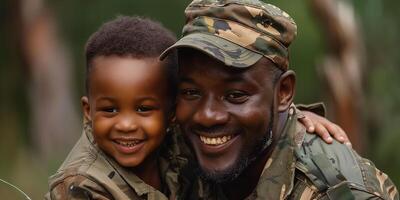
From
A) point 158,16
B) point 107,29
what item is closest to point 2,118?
point 158,16

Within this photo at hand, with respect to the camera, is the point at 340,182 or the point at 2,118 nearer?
the point at 340,182

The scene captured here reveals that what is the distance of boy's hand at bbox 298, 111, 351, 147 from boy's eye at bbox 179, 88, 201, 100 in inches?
22.3

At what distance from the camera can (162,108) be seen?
3945 millimetres

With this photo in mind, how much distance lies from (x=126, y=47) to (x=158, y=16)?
7.16 m

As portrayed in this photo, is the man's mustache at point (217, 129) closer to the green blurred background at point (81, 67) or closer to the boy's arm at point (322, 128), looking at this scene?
the boy's arm at point (322, 128)

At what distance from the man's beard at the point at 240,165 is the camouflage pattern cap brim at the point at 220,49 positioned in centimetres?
26

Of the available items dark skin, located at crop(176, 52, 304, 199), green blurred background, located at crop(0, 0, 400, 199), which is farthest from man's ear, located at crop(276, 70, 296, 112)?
green blurred background, located at crop(0, 0, 400, 199)

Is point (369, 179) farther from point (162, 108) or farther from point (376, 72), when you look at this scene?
point (376, 72)

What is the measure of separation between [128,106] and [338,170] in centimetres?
84

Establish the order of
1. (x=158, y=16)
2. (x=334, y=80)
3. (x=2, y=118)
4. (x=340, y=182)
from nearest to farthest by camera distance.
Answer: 1. (x=340, y=182)
2. (x=334, y=80)
3. (x=158, y=16)
4. (x=2, y=118)

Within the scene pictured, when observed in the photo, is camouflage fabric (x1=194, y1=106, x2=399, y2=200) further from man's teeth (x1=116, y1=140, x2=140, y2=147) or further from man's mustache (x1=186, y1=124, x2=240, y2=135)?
man's teeth (x1=116, y1=140, x2=140, y2=147)

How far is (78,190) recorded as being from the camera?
3.77 m

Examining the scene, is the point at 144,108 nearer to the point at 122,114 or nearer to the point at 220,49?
the point at 122,114

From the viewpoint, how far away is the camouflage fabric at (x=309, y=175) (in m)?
3.80
